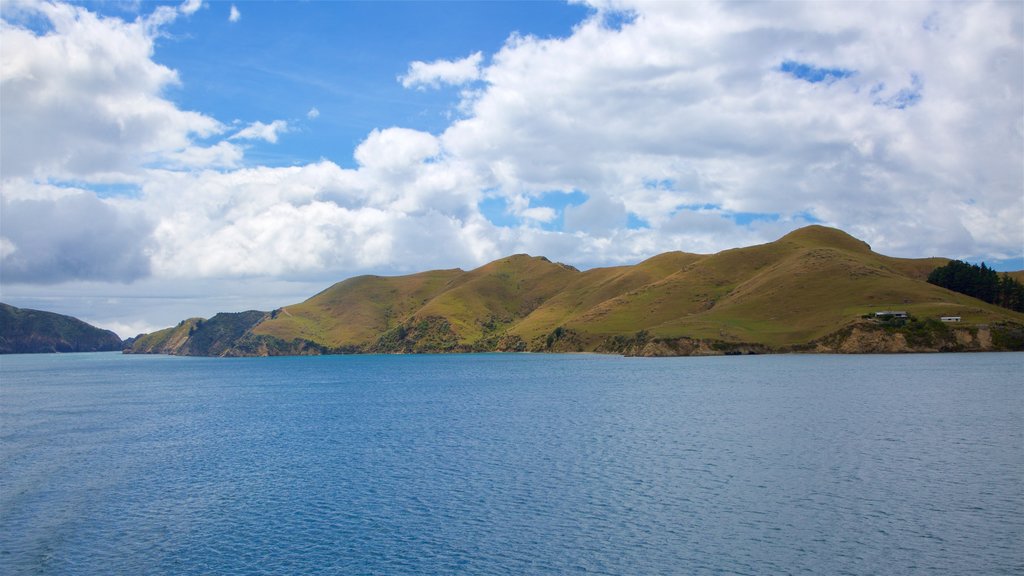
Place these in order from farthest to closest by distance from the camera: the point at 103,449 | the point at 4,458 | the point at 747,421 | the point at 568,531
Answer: the point at 747,421 < the point at 103,449 < the point at 4,458 < the point at 568,531

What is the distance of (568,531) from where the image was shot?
4453 cm

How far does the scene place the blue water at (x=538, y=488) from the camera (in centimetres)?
4009

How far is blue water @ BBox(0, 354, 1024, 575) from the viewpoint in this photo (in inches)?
1578

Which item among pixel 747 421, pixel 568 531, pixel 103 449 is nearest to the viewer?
pixel 568 531

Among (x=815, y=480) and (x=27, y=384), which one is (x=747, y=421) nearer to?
(x=815, y=480)

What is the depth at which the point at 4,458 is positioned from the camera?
71562mm

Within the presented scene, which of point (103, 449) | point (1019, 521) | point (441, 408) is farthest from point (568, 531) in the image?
point (441, 408)

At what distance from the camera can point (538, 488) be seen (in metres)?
55.8

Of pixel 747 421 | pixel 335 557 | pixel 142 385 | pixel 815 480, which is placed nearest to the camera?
pixel 335 557

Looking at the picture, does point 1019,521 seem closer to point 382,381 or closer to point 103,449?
point 103,449

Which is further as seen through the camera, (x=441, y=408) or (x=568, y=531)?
(x=441, y=408)

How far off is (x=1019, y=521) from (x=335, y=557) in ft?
139

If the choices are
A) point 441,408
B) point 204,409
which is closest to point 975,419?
point 441,408

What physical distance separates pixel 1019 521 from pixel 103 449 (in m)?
85.8
